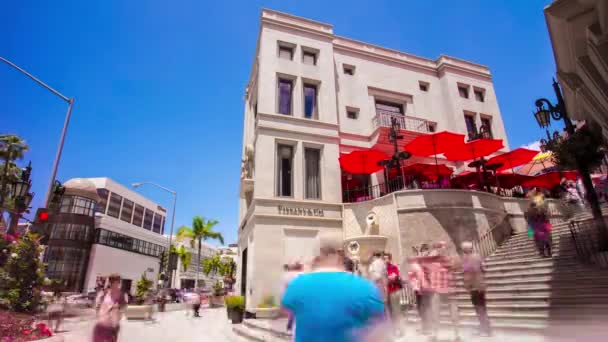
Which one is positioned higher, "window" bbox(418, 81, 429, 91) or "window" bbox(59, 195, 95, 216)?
"window" bbox(418, 81, 429, 91)

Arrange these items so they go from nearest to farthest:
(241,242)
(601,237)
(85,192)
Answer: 1. (601,237)
2. (241,242)
3. (85,192)

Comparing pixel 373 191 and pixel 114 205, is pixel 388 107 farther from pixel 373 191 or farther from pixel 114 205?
pixel 114 205

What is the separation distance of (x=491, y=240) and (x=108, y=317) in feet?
47.4

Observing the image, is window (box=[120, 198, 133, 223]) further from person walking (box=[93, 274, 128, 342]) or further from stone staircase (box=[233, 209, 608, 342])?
person walking (box=[93, 274, 128, 342])

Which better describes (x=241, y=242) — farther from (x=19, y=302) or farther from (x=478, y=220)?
(x=478, y=220)

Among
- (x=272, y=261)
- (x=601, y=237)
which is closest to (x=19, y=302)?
(x=272, y=261)

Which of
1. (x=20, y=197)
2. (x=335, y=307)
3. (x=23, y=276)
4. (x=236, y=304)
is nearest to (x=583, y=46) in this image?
(x=335, y=307)

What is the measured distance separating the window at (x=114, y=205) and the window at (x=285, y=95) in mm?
43769

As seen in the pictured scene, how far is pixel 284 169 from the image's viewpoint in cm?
1692

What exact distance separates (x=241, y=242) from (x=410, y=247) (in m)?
10.6

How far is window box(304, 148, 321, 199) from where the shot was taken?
A: 1664 centimetres

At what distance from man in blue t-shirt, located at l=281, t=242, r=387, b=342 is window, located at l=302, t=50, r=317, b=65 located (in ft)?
62.9

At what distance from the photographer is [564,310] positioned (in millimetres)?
7238

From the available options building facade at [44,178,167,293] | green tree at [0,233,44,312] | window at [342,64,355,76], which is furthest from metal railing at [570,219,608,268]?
building facade at [44,178,167,293]
